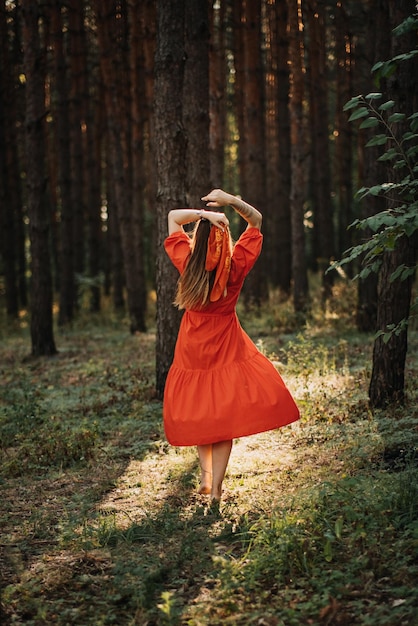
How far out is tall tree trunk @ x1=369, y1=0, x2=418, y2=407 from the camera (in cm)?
730

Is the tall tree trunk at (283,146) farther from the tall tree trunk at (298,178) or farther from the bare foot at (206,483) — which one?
the bare foot at (206,483)

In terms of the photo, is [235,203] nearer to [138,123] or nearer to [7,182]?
[138,123]

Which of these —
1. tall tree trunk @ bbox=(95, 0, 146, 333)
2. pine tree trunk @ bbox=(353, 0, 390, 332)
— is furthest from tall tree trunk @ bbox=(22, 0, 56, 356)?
pine tree trunk @ bbox=(353, 0, 390, 332)

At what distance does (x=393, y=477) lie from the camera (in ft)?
18.3

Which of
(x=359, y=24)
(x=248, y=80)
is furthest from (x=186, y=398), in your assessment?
(x=359, y=24)

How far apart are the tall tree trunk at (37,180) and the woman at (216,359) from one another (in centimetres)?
867

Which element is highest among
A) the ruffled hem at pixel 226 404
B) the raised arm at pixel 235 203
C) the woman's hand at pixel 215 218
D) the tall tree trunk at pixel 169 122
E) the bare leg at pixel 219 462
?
the tall tree trunk at pixel 169 122

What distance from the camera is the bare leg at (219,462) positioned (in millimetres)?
5781

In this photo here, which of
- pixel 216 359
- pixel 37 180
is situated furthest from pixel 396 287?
pixel 37 180

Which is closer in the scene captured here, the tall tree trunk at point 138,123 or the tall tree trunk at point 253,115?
the tall tree trunk at point 138,123

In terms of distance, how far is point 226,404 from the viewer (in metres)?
5.70

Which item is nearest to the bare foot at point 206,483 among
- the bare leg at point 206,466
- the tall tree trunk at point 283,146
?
the bare leg at point 206,466

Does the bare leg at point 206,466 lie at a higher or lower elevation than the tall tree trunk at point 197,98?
lower

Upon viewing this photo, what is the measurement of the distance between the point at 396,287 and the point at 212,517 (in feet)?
10.8
